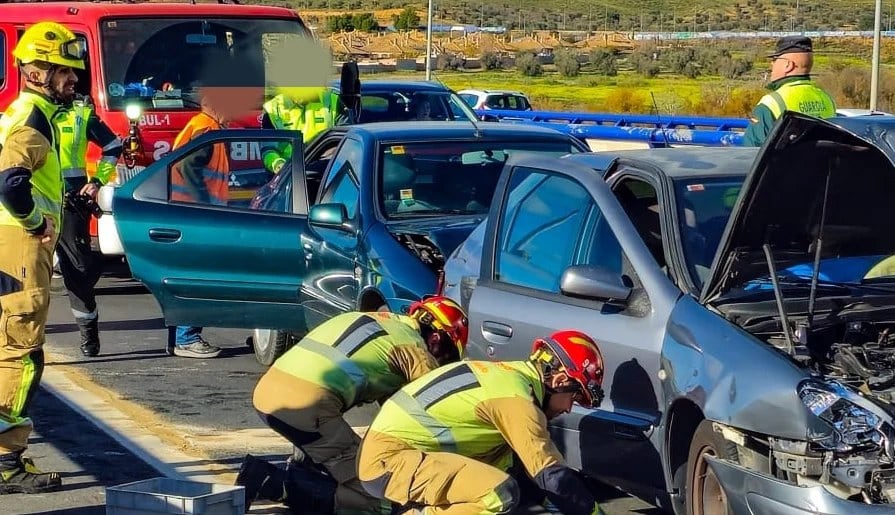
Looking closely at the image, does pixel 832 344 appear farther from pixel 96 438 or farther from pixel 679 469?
pixel 96 438

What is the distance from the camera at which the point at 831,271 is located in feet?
19.1

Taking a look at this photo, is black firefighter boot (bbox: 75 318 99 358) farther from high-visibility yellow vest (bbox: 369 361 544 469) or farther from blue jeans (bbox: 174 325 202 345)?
high-visibility yellow vest (bbox: 369 361 544 469)

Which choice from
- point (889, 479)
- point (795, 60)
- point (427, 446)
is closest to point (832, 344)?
point (889, 479)

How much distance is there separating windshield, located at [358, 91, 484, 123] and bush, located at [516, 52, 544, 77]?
145 feet

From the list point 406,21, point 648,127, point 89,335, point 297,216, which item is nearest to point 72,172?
point 89,335

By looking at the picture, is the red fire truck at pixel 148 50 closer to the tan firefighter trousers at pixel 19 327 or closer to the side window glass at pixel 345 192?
the side window glass at pixel 345 192

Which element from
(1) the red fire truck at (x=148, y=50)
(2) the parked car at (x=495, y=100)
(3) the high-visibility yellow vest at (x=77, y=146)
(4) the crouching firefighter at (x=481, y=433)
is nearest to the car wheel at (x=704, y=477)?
(4) the crouching firefighter at (x=481, y=433)

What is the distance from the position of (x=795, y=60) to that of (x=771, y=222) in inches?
131

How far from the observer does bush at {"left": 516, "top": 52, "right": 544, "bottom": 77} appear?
61.3 metres

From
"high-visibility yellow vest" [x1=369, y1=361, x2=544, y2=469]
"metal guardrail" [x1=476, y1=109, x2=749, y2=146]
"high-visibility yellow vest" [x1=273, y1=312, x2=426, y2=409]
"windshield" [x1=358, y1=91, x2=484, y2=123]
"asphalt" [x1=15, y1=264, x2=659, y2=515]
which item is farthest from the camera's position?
"metal guardrail" [x1=476, y1=109, x2=749, y2=146]

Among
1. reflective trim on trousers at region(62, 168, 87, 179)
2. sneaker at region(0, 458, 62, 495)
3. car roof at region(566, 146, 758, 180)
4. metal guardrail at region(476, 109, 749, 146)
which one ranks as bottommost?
metal guardrail at region(476, 109, 749, 146)

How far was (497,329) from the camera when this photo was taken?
624cm

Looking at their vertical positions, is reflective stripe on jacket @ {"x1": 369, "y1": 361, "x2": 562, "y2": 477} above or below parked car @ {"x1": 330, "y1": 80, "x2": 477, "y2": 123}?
above

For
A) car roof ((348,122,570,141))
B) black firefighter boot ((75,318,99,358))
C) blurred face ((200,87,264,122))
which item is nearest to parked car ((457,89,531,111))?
blurred face ((200,87,264,122))
